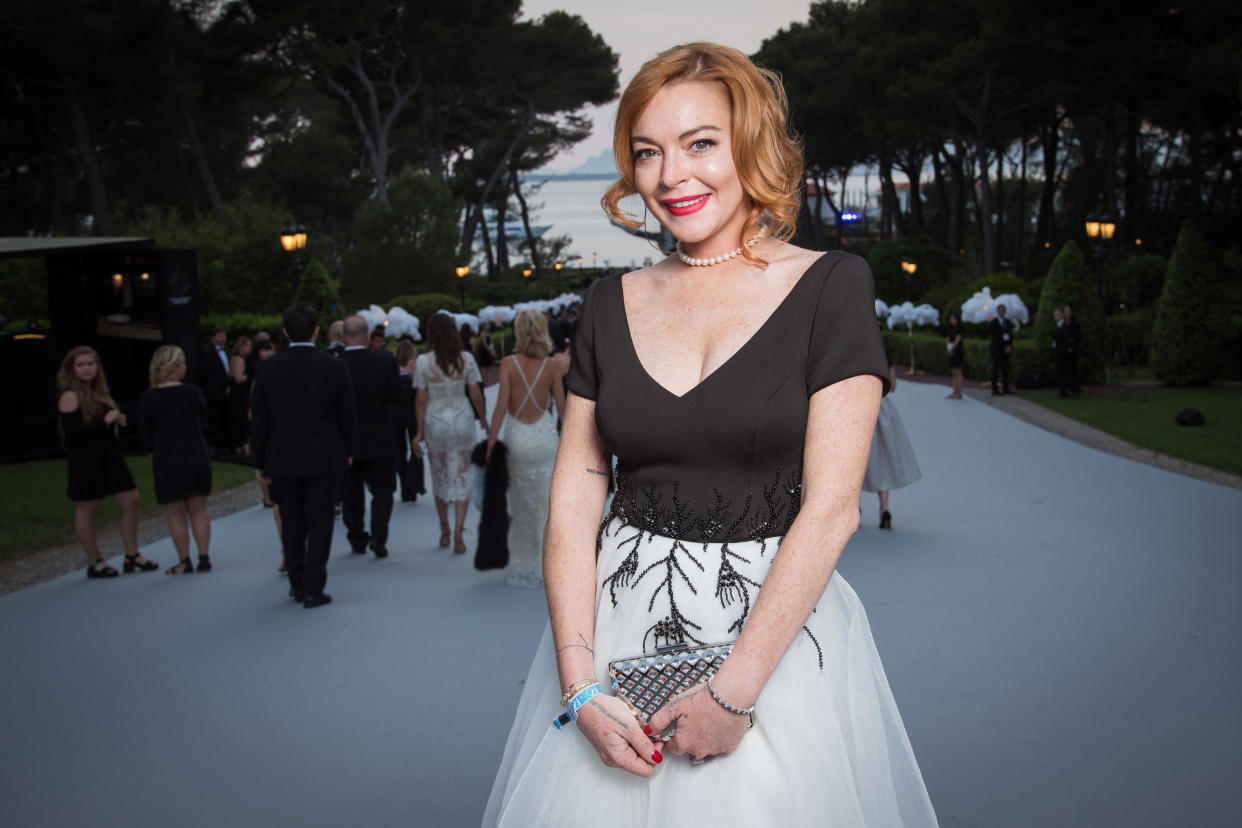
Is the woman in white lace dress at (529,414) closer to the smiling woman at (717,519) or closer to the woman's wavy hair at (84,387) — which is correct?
the woman's wavy hair at (84,387)

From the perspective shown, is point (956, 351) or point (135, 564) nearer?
point (135, 564)

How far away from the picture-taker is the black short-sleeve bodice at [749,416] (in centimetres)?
185

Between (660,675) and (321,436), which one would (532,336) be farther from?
(660,675)

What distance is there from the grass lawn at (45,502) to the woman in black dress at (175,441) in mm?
1840

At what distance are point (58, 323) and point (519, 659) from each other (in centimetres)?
1320

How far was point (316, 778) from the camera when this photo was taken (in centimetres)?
401

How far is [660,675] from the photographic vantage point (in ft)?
5.87

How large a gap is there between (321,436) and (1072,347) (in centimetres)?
1557

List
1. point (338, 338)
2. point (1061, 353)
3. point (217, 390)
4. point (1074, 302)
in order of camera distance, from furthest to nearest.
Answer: point (1074, 302) → point (1061, 353) → point (217, 390) → point (338, 338)

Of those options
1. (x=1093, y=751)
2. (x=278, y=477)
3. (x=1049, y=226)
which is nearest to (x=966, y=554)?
(x=1093, y=751)

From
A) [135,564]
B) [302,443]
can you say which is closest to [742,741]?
[302,443]

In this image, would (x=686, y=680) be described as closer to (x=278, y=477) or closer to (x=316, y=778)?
(x=316, y=778)

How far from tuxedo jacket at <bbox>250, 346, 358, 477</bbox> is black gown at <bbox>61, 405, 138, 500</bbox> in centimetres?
147

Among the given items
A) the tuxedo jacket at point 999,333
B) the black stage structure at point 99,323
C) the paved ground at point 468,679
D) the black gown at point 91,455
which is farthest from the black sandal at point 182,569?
the tuxedo jacket at point 999,333
